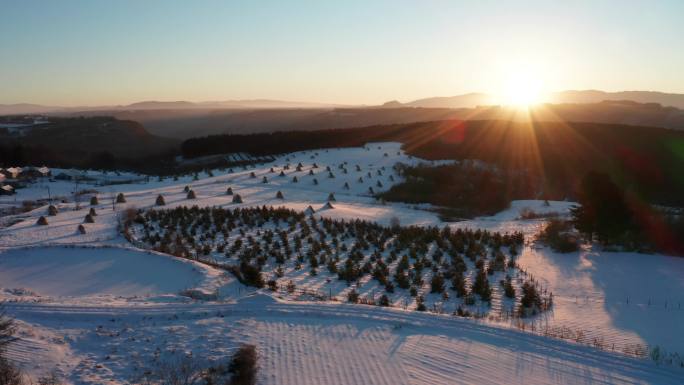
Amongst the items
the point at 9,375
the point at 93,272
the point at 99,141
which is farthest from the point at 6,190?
the point at 99,141

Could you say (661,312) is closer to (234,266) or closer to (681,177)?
(234,266)

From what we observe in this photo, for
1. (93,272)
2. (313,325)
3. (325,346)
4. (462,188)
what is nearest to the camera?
(325,346)

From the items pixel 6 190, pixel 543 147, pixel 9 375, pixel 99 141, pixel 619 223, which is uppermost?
pixel 9 375

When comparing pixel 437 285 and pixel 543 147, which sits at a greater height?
pixel 543 147

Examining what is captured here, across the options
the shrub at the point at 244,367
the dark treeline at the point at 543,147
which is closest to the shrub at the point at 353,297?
the shrub at the point at 244,367

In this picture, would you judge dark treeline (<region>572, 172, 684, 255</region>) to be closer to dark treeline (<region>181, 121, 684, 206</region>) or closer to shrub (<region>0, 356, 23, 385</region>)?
shrub (<region>0, 356, 23, 385</region>)

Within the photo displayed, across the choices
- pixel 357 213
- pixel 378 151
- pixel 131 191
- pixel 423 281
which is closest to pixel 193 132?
pixel 378 151

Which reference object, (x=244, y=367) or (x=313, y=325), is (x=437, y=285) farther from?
(x=244, y=367)
